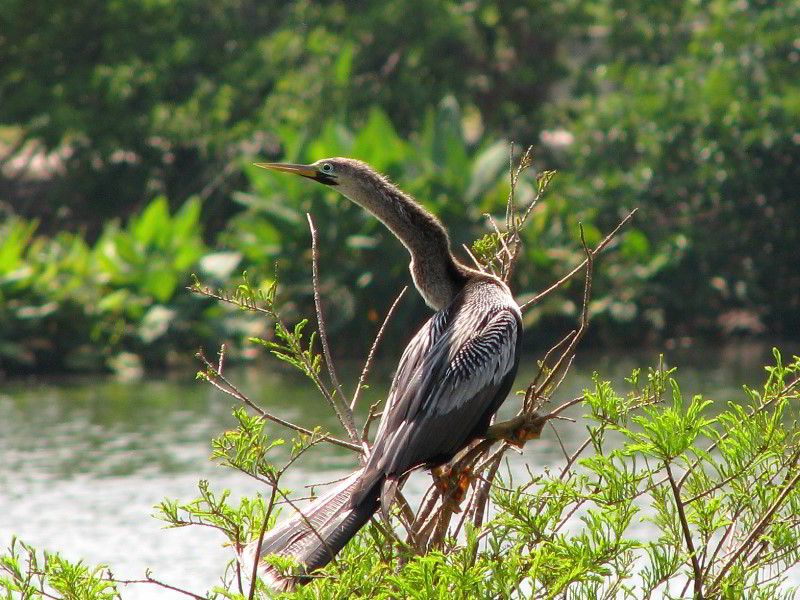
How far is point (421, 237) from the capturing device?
359 centimetres

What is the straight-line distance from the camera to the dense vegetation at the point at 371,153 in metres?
12.2

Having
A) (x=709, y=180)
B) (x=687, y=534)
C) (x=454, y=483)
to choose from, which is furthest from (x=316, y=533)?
(x=709, y=180)

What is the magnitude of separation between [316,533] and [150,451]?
20.0 feet

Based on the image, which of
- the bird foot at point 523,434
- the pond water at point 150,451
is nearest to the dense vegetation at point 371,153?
the pond water at point 150,451

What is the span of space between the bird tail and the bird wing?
0.37 ft

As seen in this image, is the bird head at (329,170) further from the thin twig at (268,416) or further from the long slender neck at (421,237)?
→ the thin twig at (268,416)

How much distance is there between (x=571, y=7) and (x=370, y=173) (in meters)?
12.7

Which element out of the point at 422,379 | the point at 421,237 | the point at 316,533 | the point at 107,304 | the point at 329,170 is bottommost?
the point at 316,533

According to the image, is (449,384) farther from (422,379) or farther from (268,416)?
(268,416)

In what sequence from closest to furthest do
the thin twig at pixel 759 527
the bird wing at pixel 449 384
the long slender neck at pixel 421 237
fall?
the thin twig at pixel 759 527, the bird wing at pixel 449 384, the long slender neck at pixel 421 237

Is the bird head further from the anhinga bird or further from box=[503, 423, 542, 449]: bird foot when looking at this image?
box=[503, 423, 542, 449]: bird foot

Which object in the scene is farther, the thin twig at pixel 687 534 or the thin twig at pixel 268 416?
the thin twig at pixel 268 416

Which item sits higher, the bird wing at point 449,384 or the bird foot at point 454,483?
the bird wing at point 449,384

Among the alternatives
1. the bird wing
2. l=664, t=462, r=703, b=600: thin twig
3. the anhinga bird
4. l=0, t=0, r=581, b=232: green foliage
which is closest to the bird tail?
the anhinga bird
